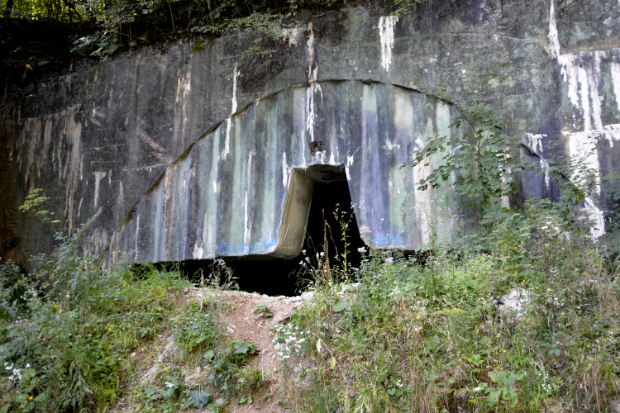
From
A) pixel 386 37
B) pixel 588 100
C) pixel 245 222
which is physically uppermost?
pixel 386 37

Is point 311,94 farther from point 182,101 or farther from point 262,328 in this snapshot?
point 262,328

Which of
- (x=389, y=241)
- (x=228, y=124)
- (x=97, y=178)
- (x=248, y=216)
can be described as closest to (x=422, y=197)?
(x=389, y=241)

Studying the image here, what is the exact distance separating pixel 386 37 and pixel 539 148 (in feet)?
7.08

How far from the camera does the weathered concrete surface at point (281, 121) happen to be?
5.07 meters

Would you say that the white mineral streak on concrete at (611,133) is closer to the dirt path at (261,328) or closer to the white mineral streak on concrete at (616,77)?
the white mineral streak on concrete at (616,77)

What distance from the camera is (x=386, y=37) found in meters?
5.77

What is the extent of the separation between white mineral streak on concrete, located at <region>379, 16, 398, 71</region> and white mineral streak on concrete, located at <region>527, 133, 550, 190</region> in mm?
1776

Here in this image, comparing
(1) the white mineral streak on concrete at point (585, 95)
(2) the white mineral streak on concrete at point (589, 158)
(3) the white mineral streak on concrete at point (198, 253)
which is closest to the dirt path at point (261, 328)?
(3) the white mineral streak on concrete at point (198, 253)

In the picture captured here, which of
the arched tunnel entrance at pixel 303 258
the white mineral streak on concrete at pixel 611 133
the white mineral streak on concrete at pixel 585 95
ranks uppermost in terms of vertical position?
the white mineral streak on concrete at pixel 585 95

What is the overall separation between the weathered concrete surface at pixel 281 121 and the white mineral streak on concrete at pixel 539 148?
0.08ft

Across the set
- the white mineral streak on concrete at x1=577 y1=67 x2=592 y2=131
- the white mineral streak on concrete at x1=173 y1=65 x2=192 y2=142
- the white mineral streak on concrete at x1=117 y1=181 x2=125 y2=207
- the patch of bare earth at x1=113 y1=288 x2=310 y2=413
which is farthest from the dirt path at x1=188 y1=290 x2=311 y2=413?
the white mineral streak on concrete at x1=577 y1=67 x2=592 y2=131

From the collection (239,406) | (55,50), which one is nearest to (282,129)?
(239,406)

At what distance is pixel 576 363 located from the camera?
2758 mm

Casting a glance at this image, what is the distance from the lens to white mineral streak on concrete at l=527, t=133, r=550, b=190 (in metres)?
4.94
